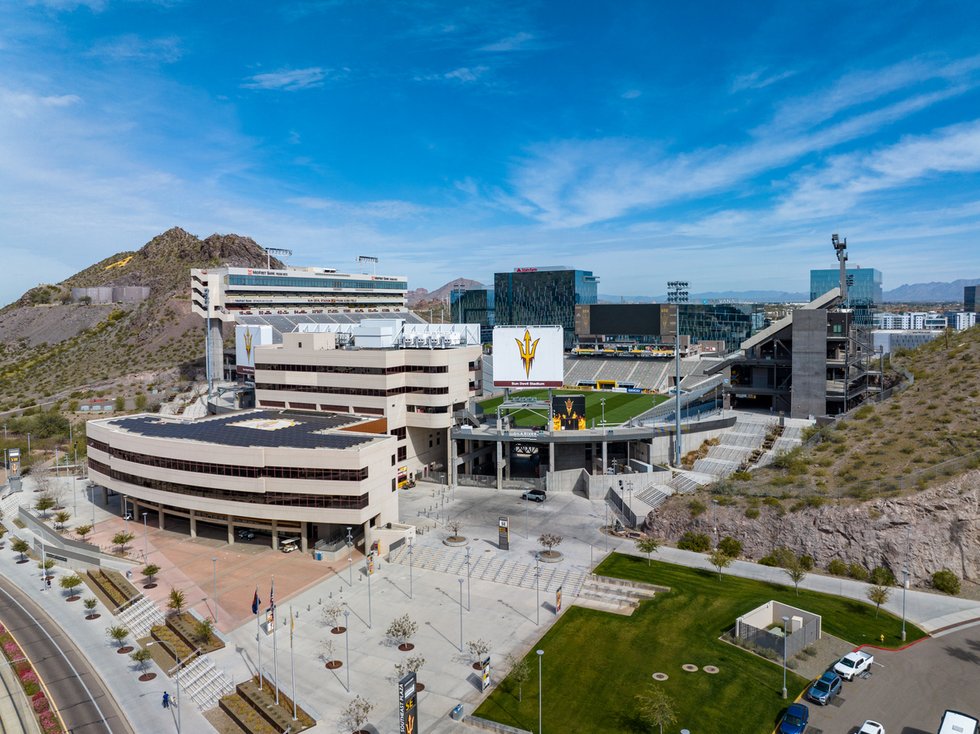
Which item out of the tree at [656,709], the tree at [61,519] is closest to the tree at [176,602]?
the tree at [61,519]

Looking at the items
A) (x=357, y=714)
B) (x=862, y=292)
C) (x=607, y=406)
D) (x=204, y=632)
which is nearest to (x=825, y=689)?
(x=357, y=714)

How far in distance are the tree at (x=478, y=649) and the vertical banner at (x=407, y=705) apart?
8.35 metres

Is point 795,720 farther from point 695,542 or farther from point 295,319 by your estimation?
point 295,319

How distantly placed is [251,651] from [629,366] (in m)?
106

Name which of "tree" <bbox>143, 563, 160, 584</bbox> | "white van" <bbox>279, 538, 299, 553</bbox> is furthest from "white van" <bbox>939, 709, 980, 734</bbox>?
"tree" <bbox>143, 563, 160, 584</bbox>

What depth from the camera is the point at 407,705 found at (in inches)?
1174

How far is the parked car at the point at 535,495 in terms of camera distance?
235 feet

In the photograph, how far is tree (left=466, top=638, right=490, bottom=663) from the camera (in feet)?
126

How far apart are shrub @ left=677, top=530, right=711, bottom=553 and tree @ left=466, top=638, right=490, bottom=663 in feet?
79.7

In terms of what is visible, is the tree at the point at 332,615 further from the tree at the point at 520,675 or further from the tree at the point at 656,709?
the tree at the point at 656,709

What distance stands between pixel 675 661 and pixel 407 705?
17.4 m

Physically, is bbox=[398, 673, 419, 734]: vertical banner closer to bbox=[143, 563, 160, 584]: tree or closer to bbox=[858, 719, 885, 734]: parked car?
bbox=[858, 719, 885, 734]: parked car

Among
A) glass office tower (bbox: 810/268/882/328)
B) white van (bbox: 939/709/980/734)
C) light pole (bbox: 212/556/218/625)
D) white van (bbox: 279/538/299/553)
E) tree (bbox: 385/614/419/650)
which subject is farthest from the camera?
glass office tower (bbox: 810/268/882/328)

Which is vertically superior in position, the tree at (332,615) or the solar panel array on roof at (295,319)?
the solar panel array on roof at (295,319)
